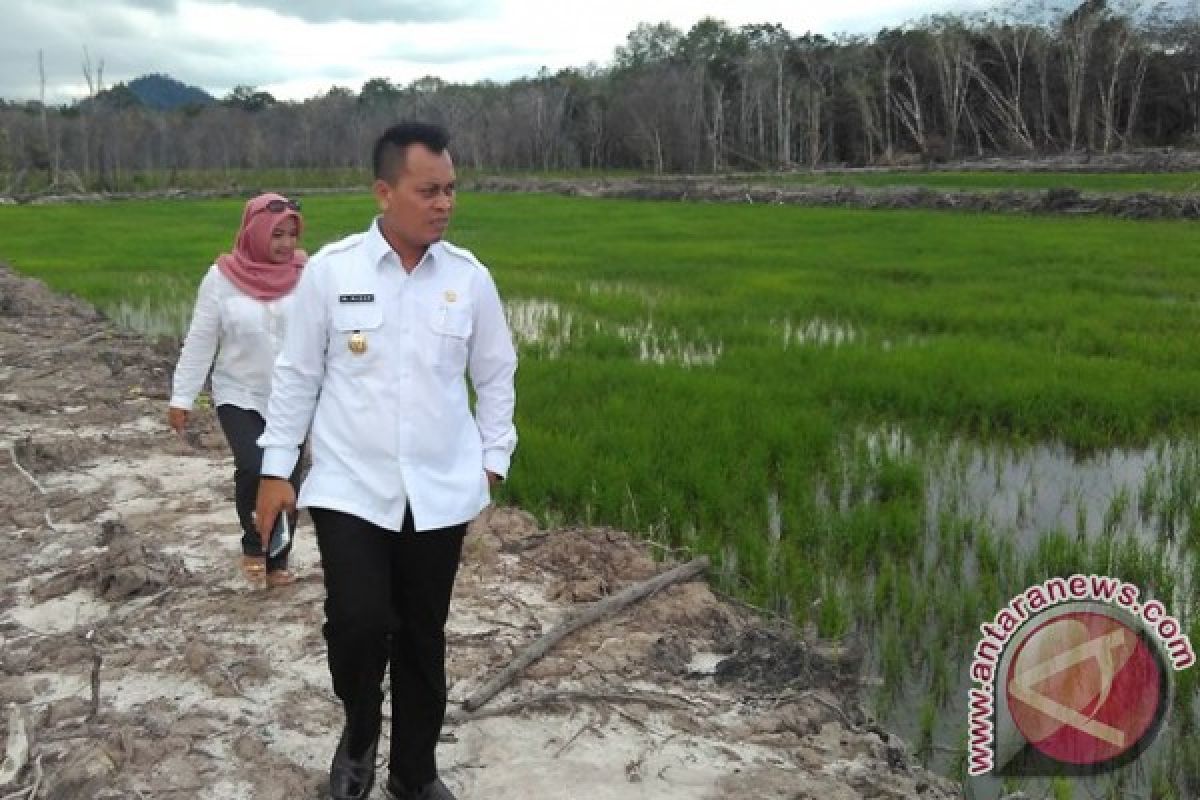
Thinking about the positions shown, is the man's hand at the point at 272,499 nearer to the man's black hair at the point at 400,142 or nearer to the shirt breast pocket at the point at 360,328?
the shirt breast pocket at the point at 360,328

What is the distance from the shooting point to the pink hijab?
133 inches

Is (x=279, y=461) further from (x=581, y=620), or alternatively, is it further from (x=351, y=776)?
(x=581, y=620)

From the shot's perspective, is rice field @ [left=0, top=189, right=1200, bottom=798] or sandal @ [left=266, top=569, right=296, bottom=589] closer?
sandal @ [left=266, top=569, right=296, bottom=589]

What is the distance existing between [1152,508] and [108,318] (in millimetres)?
9691

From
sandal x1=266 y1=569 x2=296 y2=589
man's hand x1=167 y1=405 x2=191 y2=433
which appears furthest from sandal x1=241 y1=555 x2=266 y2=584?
man's hand x1=167 y1=405 x2=191 y2=433

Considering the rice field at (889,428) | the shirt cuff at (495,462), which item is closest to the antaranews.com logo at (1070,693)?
the rice field at (889,428)

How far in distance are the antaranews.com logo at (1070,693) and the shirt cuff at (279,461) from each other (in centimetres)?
202

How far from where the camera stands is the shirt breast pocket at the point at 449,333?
215 cm

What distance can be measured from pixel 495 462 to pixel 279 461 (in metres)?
0.46

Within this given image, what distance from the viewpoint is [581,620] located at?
343cm

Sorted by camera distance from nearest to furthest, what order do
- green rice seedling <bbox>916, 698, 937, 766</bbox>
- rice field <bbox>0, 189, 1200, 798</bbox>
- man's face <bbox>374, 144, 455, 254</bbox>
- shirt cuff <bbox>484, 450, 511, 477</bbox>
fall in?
man's face <bbox>374, 144, 455, 254</bbox>, shirt cuff <bbox>484, 450, 511, 477</bbox>, green rice seedling <bbox>916, 698, 937, 766</bbox>, rice field <bbox>0, 189, 1200, 798</bbox>

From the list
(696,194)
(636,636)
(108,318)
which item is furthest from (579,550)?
(696,194)

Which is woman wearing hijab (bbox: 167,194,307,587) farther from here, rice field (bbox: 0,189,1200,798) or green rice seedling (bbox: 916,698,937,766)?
green rice seedling (bbox: 916,698,937,766)

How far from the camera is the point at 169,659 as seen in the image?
3209 mm
